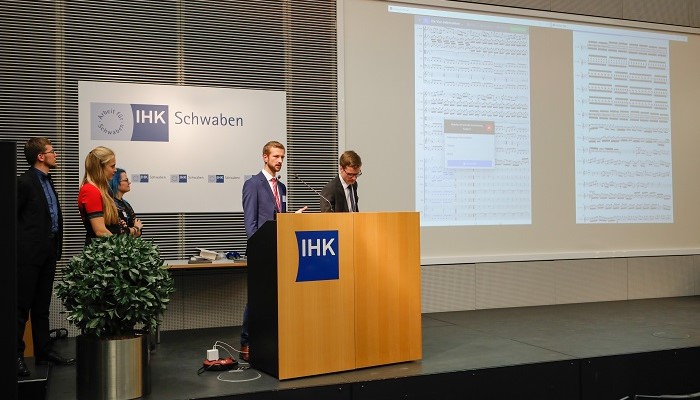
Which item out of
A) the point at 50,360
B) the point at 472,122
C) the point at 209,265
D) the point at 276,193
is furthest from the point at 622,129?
the point at 50,360

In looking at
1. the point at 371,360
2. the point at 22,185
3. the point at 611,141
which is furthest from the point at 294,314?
the point at 611,141

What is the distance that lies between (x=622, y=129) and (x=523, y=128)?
1.33 metres

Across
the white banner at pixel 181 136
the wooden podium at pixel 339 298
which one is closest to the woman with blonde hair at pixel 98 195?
the wooden podium at pixel 339 298

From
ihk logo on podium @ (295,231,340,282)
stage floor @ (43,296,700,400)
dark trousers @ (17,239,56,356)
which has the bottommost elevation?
stage floor @ (43,296,700,400)

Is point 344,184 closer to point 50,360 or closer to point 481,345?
point 481,345

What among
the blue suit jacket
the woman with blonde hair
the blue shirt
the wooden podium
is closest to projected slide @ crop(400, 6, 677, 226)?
the blue suit jacket

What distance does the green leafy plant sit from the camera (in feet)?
10.9

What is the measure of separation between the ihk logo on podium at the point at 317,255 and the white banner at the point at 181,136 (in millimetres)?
2314

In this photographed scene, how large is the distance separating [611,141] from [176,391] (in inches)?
225

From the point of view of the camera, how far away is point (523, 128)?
273 inches

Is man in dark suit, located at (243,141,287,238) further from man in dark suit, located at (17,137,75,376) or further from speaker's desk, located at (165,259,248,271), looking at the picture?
man in dark suit, located at (17,137,75,376)

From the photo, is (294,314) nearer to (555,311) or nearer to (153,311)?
(153,311)

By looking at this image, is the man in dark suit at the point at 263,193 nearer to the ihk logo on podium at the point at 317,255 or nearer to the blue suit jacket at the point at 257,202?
the blue suit jacket at the point at 257,202

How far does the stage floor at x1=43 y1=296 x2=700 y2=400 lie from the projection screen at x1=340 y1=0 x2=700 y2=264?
951 mm
